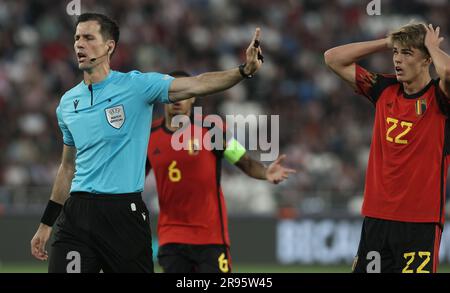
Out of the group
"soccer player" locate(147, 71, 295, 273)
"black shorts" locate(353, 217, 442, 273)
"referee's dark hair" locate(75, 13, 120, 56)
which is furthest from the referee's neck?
"black shorts" locate(353, 217, 442, 273)

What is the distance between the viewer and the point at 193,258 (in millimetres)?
10258

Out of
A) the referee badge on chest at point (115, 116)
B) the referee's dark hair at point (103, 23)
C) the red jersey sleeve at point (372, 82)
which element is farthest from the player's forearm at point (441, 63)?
the referee's dark hair at point (103, 23)

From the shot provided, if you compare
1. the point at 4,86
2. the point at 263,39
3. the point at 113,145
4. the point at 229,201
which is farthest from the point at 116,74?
the point at 263,39

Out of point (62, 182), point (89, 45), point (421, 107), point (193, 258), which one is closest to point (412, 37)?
point (421, 107)

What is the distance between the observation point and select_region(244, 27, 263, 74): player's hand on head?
7.30 m

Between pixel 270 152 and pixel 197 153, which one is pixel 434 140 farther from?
pixel 270 152

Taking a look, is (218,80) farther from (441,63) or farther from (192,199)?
(192,199)

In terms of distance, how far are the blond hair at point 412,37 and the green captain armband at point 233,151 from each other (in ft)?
8.53

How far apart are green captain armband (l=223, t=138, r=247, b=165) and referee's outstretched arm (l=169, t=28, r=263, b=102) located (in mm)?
2459

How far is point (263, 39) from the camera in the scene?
951 inches

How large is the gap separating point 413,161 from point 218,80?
161 centimetres

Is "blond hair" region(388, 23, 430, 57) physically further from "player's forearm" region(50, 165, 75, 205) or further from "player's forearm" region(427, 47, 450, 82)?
"player's forearm" region(50, 165, 75, 205)

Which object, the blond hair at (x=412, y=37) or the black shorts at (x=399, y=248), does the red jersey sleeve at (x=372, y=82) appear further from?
the black shorts at (x=399, y=248)
